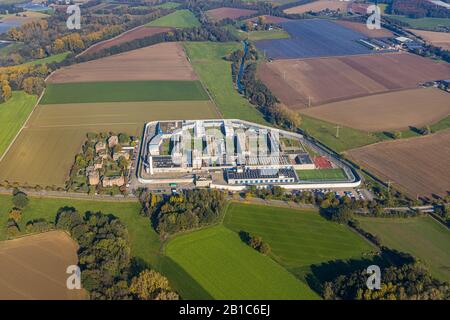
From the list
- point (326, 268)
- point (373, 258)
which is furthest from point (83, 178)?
point (373, 258)

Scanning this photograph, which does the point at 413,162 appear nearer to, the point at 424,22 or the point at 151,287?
the point at 151,287

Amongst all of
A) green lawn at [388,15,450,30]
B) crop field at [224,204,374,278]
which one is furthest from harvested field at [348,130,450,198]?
green lawn at [388,15,450,30]

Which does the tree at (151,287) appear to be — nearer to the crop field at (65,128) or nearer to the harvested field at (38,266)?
the harvested field at (38,266)

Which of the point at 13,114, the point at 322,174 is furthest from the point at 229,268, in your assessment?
the point at 13,114

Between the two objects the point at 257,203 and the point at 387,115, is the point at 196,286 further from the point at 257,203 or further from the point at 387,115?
the point at 387,115

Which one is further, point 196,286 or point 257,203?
point 257,203

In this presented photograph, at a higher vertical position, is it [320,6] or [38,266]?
[320,6]
